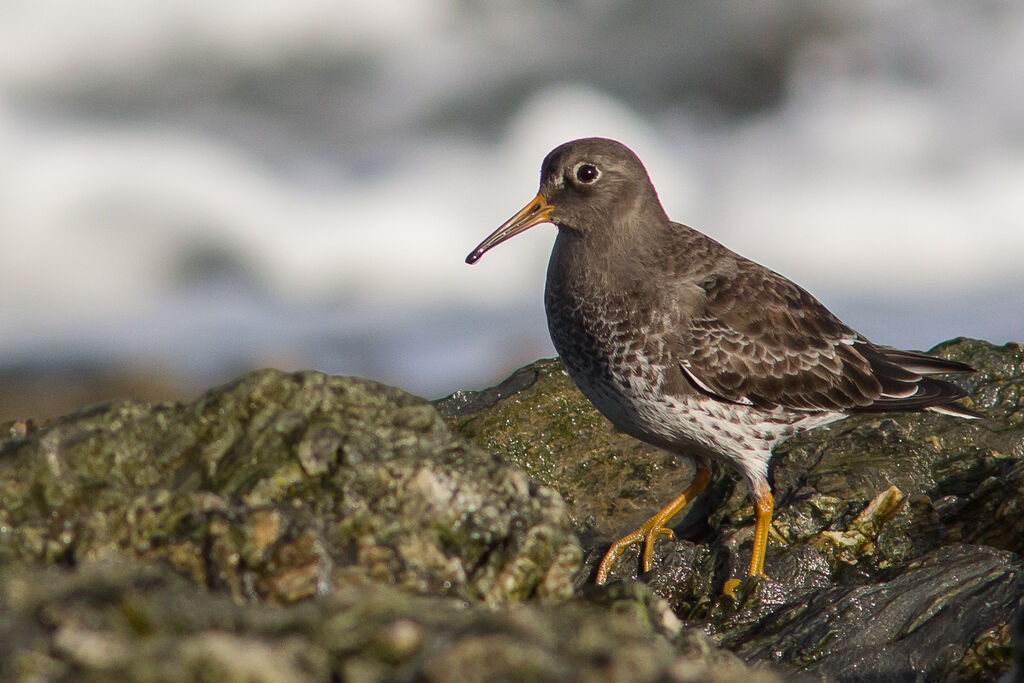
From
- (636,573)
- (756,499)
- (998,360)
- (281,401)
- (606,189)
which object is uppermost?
(606,189)

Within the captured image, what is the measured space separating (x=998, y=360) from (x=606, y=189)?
3.74m

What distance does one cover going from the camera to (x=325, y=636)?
109 inches

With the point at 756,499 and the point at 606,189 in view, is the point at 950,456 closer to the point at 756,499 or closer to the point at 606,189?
the point at 756,499

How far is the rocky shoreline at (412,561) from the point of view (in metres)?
2.73

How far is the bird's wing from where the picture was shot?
22.4ft

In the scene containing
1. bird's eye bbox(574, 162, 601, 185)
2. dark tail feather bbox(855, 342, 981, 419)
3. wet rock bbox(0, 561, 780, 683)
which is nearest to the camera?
wet rock bbox(0, 561, 780, 683)

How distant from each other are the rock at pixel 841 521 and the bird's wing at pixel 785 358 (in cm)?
46

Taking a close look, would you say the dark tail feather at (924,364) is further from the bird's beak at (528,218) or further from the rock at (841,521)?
the bird's beak at (528,218)

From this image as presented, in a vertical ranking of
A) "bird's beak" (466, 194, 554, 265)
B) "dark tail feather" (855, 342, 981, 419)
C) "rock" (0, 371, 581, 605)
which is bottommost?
"rock" (0, 371, 581, 605)

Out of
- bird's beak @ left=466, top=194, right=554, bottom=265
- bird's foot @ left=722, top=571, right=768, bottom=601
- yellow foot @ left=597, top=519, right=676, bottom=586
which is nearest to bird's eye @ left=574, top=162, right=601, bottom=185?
bird's beak @ left=466, top=194, right=554, bottom=265

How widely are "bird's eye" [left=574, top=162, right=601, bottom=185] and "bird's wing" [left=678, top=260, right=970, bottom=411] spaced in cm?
109

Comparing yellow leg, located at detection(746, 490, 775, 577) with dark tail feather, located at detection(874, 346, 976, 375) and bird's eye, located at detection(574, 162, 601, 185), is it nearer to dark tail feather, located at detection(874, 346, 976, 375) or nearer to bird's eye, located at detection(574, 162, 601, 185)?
dark tail feather, located at detection(874, 346, 976, 375)

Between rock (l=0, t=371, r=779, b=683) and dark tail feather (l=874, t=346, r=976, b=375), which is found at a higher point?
dark tail feather (l=874, t=346, r=976, b=375)

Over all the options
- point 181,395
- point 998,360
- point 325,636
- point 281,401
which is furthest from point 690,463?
point 181,395
